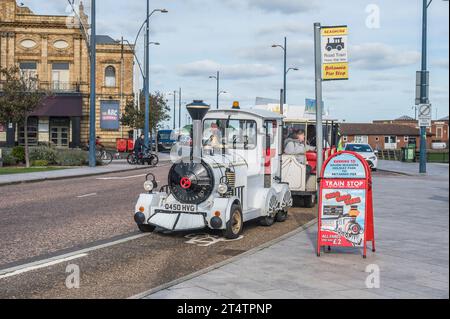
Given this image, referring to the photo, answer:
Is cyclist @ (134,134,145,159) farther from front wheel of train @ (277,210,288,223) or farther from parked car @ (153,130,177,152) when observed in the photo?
parked car @ (153,130,177,152)

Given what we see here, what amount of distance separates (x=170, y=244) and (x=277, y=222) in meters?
3.30

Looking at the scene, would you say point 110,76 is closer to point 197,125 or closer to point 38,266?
point 197,125

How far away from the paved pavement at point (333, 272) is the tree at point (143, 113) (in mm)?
40846

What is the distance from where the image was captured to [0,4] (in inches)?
2138

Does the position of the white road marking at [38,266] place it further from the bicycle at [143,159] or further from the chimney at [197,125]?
the bicycle at [143,159]

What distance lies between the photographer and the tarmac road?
6898mm

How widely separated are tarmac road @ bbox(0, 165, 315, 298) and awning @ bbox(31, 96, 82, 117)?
40.1m

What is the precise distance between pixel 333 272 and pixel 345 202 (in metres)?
1.42

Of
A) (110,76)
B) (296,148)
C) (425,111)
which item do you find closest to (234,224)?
(296,148)

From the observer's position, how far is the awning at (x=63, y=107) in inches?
2116
